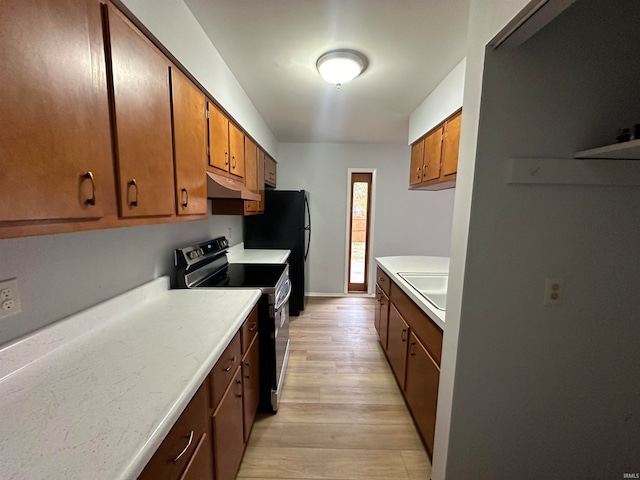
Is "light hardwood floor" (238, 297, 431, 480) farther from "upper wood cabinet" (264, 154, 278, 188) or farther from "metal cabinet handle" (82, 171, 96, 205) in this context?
"upper wood cabinet" (264, 154, 278, 188)

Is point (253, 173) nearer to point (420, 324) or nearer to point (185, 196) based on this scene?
point (185, 196)

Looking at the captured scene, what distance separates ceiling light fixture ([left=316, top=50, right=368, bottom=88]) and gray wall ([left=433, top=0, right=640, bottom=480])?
776mm

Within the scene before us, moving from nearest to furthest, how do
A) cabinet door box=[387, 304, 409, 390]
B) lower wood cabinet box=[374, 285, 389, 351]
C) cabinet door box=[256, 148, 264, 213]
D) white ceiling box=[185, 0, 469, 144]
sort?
1. white ceiling box=[185, 0, 469, 144]
2. cabinet door box=[387, 304, 409, 390]
3. lower wood cabinet box=[374, 285, 389, 351]
4. cabinet door box=[256, 148, 264, 213]

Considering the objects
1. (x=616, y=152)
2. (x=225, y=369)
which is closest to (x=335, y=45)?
(x=616, y=152)

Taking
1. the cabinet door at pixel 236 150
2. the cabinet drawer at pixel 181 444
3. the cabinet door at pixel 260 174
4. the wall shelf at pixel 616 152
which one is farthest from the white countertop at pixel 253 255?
the wall shelf at pixel 616 152

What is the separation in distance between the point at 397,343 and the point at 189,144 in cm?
208

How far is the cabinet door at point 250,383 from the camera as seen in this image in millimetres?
1502

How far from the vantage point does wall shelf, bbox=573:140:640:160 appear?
0.85 meters

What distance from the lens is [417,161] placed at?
103 inches

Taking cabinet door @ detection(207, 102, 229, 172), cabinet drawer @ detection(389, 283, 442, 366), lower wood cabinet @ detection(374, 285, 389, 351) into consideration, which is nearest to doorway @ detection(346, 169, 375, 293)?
lower wood cabinet @ detection(374, 285, 389, 351)

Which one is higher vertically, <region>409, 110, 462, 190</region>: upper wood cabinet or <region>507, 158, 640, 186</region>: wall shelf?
<region>409, 110, 462, 190</region>: upper wood cabinet

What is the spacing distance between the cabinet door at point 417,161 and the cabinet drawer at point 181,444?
2.39 meters

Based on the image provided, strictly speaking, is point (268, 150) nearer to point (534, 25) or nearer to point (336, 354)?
point (336, 354)

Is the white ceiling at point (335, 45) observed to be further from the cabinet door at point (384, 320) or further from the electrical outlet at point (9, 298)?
the cabinet door at point (384, 320)
